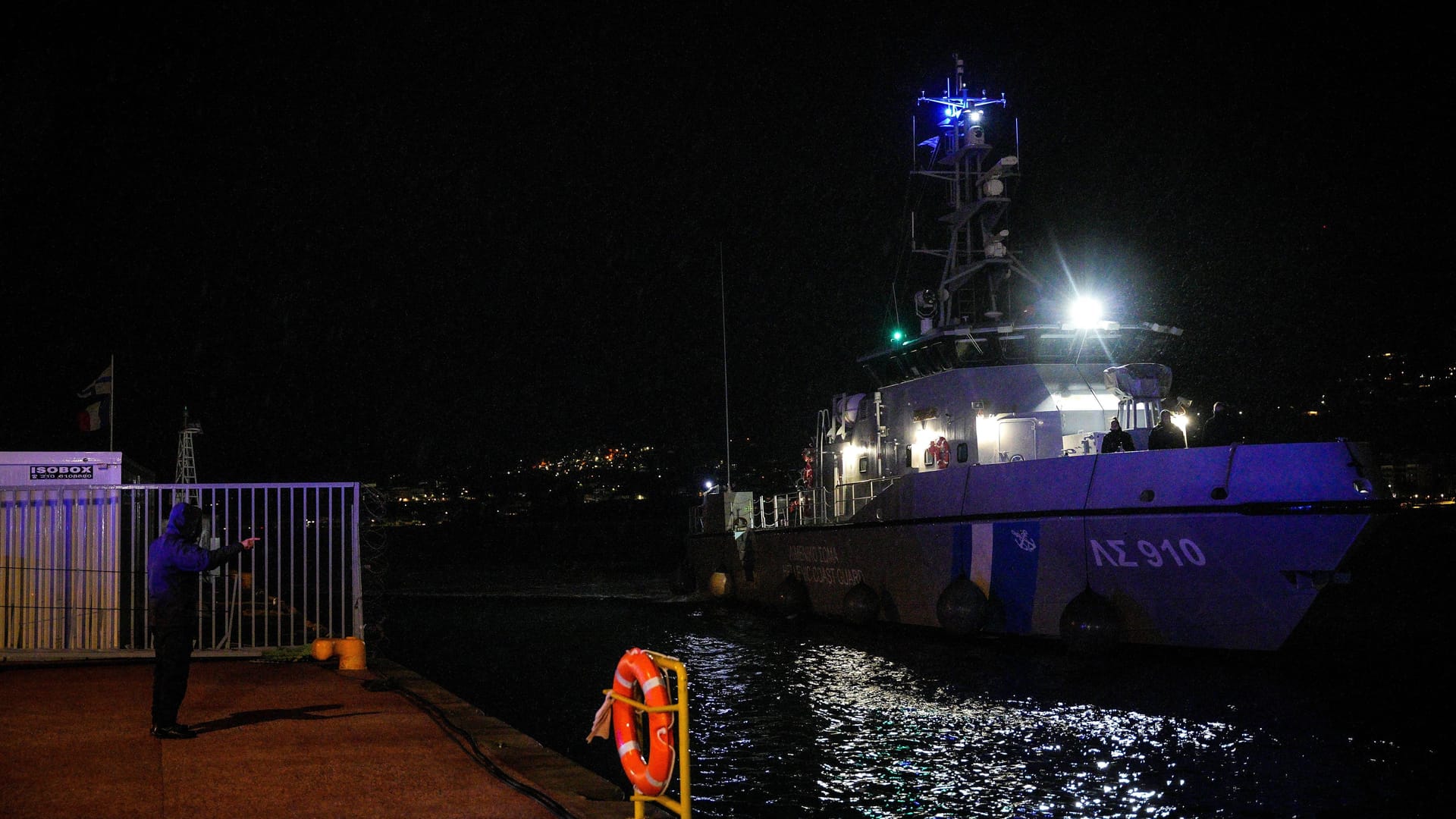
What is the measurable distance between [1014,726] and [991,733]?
0.37 metres

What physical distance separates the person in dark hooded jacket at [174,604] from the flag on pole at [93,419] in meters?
8.19

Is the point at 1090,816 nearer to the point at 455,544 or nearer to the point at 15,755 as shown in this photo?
the point at 15,755

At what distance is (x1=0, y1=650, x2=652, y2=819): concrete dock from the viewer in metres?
4.98

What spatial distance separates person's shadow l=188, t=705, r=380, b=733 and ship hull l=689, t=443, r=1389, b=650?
8.28 meters

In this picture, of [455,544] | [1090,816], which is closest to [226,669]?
[1090,816]

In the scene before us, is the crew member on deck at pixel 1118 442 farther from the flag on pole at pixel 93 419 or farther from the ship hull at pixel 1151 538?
the flag on pole at pixel 93 419

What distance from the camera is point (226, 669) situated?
947 centimetres

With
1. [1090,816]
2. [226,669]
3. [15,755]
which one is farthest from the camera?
[226,669]

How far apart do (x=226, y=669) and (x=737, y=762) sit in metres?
4.64

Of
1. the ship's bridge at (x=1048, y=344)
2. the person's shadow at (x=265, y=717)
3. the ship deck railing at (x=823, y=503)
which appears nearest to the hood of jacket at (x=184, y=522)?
the person's shadow at (x=265, y=717)

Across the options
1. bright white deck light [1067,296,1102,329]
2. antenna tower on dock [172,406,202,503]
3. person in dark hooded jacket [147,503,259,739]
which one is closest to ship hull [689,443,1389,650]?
bright white deck light [1067,296,1102,329]

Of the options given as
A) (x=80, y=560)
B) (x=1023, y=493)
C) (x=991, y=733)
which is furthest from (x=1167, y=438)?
(x=80, y=560)

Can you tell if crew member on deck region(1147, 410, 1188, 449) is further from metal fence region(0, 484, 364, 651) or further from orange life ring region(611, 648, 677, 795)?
orange life ring region(611, 648, 677, 795)

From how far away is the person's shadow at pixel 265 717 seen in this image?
22.2ft
